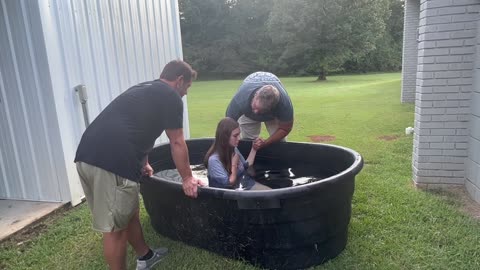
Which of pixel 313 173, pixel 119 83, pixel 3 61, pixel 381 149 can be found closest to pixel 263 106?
pixel 313 173

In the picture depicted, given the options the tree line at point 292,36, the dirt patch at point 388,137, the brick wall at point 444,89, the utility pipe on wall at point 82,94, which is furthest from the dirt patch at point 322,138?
the tree line at point 292,36

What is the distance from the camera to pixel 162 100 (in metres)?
2.47

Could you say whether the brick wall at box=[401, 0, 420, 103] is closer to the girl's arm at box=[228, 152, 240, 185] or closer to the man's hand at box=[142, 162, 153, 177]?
the girl's arm at box=[228, 152, 240, 185]

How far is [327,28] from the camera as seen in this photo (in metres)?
30.8

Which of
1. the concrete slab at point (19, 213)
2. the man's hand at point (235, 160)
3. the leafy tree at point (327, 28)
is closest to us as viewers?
the man's hand at point (235, 160)

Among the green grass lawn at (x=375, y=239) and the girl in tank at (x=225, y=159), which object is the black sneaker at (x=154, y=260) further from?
the girl in tank at (x=225, y=159)

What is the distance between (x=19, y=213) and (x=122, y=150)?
2.39m

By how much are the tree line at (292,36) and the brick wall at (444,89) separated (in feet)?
85.7

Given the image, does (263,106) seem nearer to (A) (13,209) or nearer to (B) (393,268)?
(B) (393,268)

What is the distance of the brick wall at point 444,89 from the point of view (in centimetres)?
384

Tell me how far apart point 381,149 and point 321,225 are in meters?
3.77

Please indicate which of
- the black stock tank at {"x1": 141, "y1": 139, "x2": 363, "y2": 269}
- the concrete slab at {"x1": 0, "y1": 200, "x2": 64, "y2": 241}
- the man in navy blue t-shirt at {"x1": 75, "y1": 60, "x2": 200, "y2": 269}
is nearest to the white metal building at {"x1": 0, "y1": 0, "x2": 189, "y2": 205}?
the concrete slab at {"x1": 0, "y1": 200, "x2": 64, "y2": 241}

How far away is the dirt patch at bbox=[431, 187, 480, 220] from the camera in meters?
3.59

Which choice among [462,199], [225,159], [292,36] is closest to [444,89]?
[462,199]
